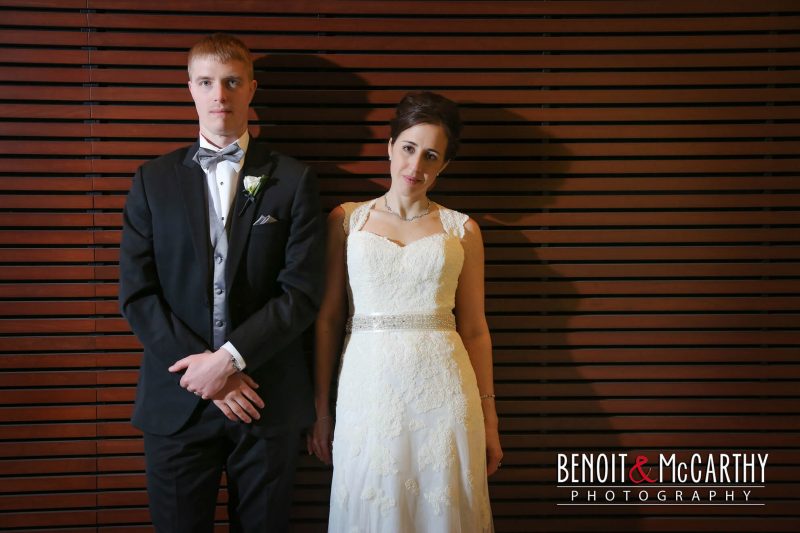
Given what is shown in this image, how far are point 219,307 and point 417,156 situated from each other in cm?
90

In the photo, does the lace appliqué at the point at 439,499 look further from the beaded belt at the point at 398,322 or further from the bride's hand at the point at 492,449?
the beaded belt at the point at 398,322

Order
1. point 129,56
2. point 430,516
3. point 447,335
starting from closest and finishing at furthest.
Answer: point 430,516 → point 447,335 → point 129,56

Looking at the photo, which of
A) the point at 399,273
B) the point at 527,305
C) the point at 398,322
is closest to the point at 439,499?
the point at 398,322

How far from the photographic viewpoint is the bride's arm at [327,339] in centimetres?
245

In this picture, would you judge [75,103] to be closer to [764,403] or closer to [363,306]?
[363,306]

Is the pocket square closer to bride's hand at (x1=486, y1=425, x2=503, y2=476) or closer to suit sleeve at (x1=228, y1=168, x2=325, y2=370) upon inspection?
suit sleeve at (x1=228, y1=168, x2=325, y2=370)

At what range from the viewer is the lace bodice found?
2342 millimetres

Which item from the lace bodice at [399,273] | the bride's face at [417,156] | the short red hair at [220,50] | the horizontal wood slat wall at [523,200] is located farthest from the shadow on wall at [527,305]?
the short red hair at [220,50]

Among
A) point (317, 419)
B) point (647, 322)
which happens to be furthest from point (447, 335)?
point (647, 322)

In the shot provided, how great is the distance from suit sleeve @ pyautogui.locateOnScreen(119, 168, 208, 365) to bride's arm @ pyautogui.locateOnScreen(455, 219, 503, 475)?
1.00 m

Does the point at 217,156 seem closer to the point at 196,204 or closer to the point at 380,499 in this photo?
the point at 196,204

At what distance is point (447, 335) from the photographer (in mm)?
2375

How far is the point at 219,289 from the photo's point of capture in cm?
219

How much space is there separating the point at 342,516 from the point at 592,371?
51.1 inches
